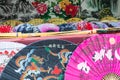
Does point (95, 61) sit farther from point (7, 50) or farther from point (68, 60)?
point (7, 50)

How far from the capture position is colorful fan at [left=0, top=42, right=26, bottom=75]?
5.41ft

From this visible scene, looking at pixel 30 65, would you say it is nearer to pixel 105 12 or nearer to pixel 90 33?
pixel 90 33

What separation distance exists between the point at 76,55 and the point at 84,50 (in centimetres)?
5

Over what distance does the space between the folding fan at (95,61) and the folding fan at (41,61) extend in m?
0.05

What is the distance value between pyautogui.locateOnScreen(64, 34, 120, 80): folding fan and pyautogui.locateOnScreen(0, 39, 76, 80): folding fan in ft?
0.16

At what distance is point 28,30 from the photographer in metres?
2.21

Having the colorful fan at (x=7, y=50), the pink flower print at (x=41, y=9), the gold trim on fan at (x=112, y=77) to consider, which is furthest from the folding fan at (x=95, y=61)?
the pink flower print at (x=41, y=9)

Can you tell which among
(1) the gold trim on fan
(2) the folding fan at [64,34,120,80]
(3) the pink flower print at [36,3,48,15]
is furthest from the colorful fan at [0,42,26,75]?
(3) the pink flower print at [36,3,48,15]

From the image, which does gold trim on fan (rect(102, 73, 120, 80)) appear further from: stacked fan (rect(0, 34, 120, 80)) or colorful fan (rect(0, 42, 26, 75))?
colorful fan (rect(0, 42, 26, 75))

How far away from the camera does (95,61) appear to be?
5.51ft

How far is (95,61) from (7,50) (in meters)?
0.49

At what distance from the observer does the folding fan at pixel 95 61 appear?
5.47 feet

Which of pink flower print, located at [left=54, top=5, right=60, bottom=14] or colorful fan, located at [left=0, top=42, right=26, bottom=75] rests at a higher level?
colorful fan, located at [left=0, top=42, right=26, bottom=75]

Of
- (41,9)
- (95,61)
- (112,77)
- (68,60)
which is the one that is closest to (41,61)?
(68,60)
